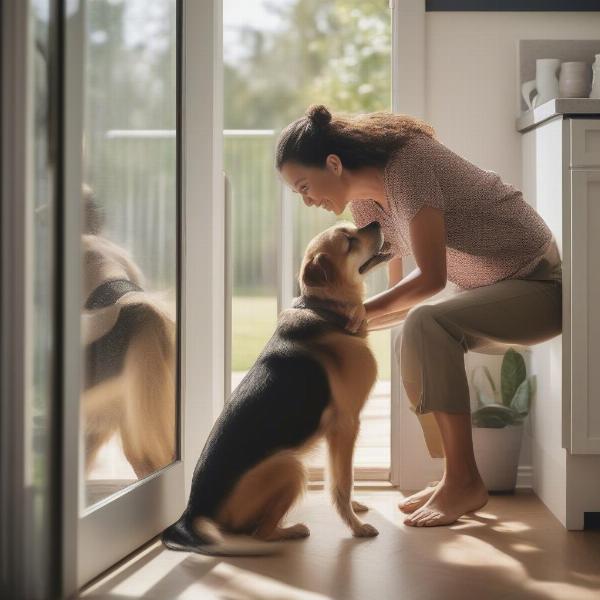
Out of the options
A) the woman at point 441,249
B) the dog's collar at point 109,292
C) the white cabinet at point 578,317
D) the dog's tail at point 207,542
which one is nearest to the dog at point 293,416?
the dog's tail at point 207,542

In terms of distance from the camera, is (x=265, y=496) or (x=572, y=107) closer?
(x=265, y=496)

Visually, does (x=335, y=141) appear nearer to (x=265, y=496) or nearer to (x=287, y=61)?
(x=265, y=496)

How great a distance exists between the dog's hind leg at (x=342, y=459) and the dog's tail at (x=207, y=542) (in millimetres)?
226

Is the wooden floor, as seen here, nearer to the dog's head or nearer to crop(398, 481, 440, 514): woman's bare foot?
crop(398, 481, 440, 514): woman's bare foot

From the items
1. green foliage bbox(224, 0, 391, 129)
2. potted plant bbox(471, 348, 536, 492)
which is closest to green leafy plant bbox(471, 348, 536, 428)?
potted plant bbox(471, 348, 536, 492)

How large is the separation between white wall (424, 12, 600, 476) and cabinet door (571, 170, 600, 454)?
651 millimetres

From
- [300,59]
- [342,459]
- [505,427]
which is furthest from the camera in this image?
[300,59]

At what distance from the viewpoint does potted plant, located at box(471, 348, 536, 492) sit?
2.86 meters

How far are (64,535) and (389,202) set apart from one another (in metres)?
1.26

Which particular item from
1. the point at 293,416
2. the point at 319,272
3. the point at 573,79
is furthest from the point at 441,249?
the point at 573,79

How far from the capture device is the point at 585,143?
2381mm

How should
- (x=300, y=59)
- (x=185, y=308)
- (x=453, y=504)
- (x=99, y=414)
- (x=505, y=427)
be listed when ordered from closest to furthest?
(x=99, y=414) → (x=453, y=504) → (x=185, y=308) → (x=505, y=427) → (x=300, y=59)

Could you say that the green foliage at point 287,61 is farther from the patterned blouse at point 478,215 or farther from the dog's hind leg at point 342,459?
the dog's hind leg at point 342,459

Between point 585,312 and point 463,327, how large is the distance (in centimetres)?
33
